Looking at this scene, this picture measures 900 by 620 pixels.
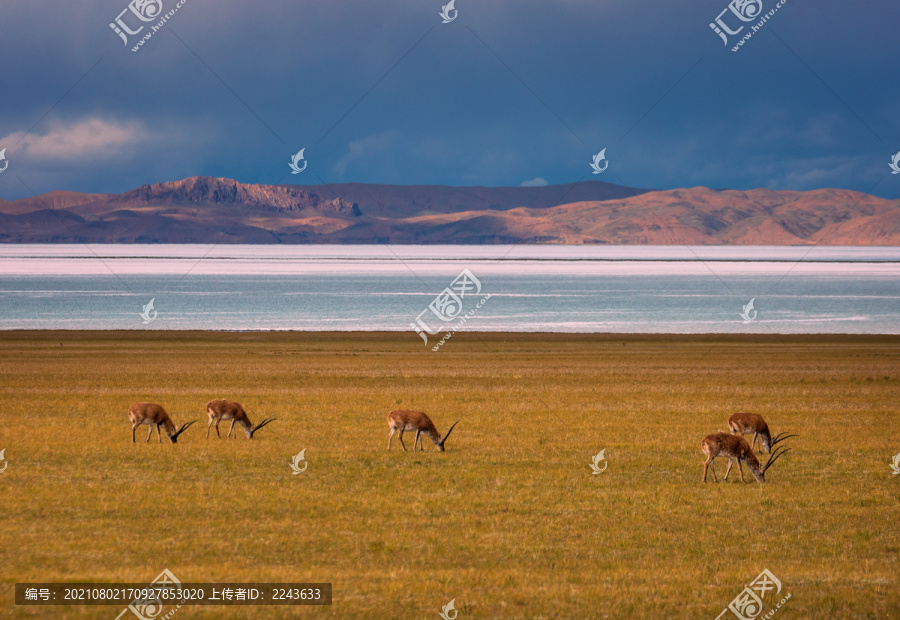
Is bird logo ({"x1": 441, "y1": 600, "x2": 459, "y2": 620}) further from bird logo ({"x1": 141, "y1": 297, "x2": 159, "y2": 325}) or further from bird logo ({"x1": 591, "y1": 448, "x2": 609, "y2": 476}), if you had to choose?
bird logo ({"x1": 141, "y1": 297, "x2": 159, "y2": 325})

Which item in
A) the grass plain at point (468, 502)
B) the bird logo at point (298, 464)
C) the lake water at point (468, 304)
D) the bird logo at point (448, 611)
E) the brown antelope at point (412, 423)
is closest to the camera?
the bird logo at point (448, 611)

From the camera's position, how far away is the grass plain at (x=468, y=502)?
1153cm

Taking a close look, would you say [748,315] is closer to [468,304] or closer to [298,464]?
[468,304]

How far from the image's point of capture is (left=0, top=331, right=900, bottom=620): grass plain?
1153cm

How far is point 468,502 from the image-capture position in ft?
52.5

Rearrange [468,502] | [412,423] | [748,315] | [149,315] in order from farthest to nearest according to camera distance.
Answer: [748,315] < [149,315] < [412,423] < [468,502]

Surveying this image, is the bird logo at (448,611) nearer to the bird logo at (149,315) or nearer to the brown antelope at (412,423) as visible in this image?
the brown antelope at (412,423)

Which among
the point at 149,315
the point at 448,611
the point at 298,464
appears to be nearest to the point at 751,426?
the point at 298,464

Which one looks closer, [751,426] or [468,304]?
[751,426]

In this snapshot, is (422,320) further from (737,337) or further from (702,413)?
(702,413)

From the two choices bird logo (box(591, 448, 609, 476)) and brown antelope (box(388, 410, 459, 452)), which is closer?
bird logo (box(591, 448, 609, 476))

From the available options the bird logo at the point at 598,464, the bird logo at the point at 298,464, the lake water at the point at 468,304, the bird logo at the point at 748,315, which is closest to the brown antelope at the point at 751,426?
the bird logo at the point at 598,464

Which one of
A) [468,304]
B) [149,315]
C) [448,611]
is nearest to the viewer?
[448,611]

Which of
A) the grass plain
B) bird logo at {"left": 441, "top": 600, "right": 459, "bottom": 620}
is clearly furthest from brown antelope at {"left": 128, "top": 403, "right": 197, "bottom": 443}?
bird logo at {"left": 441, "top": 600, "right": 459, "bottom": 620}
